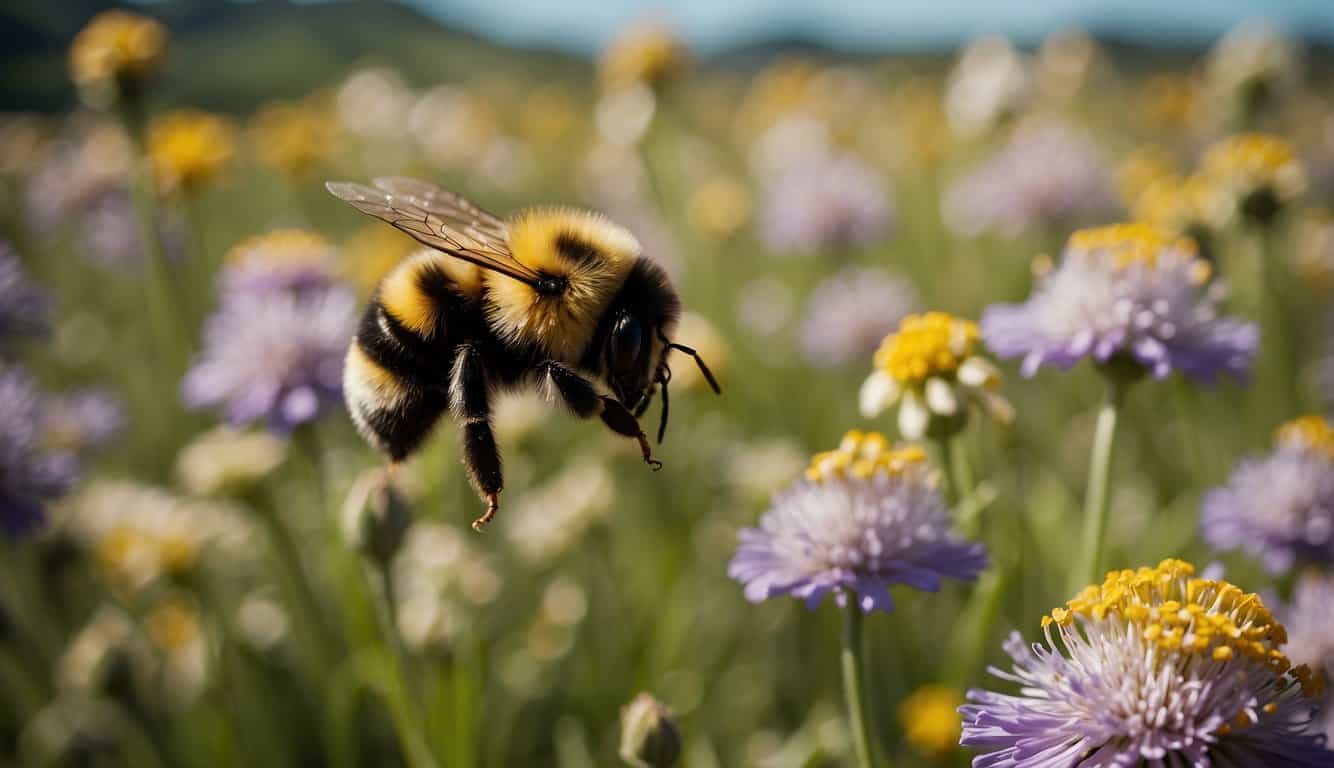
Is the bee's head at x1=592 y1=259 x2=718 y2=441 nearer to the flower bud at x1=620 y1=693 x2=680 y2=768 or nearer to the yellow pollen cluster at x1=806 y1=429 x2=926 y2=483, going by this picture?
the yellow pollen cluster at x1=806 y1=429 x2=926 y2=483

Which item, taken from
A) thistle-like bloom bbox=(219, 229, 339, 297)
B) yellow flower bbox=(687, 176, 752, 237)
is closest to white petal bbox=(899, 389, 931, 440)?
thistle-like bloom bbox=(219, 229, 339, 297)

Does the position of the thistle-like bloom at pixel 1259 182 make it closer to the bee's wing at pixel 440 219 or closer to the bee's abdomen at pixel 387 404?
the bee's wing at pixel 440 219

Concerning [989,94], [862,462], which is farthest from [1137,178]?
[862,462]

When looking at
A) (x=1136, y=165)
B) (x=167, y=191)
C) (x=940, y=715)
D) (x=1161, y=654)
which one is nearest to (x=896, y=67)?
(x=1136, y=165)

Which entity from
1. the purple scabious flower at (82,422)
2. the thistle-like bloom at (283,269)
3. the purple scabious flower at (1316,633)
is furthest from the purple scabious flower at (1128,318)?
the purple scabious flower at (82,422)

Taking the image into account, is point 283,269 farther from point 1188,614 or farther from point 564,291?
point 1188,614
